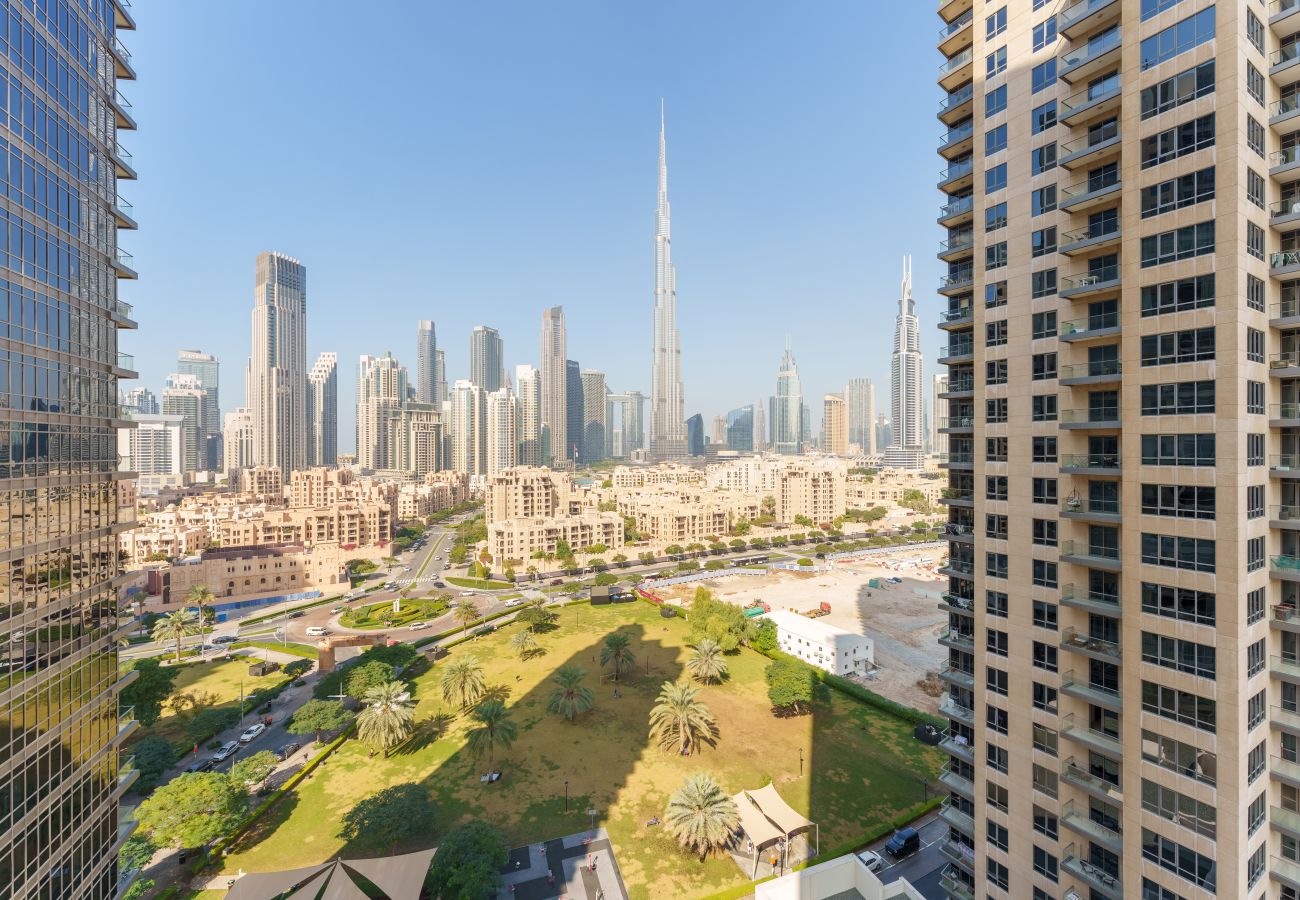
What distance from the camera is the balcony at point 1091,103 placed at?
24.7 m

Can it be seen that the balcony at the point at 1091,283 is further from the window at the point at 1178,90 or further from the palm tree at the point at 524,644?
the palm tree at the point at 524,644

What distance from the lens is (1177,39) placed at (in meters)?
22.2

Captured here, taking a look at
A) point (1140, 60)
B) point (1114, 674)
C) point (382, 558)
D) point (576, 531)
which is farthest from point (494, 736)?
point (382, 558)

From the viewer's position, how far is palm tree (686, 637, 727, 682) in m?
69.2

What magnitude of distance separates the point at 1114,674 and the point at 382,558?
496ft

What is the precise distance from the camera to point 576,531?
14438cm

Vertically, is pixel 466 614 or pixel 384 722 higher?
pixel 384 722

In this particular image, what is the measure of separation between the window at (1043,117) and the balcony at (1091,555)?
2049 cm

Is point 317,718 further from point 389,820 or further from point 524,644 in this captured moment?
point 524,644

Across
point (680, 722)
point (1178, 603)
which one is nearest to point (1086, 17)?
point (1178, 603)

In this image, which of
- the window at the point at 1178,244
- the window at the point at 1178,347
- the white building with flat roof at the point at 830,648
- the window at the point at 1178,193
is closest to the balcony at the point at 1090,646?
the window at the point at 1178,347

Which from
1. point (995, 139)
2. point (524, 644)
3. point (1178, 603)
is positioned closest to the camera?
point (1178, 603)

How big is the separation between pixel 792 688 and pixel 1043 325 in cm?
4658

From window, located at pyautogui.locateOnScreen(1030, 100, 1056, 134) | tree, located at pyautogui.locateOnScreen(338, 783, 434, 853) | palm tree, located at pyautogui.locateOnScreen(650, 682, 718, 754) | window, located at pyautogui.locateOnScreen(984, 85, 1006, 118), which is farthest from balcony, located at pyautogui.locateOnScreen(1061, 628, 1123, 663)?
tree, located at pyautogui.locateOnScreen(338, 783, 434, 853)
